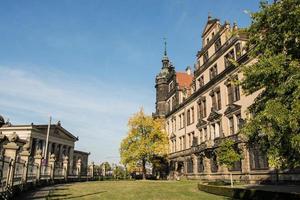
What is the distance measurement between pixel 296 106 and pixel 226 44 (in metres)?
27.4

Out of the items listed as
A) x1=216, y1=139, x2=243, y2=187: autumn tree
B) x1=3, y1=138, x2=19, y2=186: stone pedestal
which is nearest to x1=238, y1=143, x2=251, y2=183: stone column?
x1=216, y1=139, x2=243, y2=187: autumn tree

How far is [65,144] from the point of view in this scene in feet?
263

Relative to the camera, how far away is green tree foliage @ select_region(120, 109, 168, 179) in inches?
2010

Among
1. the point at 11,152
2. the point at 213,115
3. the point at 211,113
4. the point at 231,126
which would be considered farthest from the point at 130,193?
the point at 211,113

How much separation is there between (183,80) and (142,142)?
15462 mm

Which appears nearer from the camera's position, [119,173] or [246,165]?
[246,165]

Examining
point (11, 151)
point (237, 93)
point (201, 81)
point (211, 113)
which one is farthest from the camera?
point (201, 81)

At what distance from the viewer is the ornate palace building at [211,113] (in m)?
31.5

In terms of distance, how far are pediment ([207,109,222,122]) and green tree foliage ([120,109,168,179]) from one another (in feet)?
50.7

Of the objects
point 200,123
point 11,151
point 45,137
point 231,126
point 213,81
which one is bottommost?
point 11,151

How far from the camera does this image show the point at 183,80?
58062mm

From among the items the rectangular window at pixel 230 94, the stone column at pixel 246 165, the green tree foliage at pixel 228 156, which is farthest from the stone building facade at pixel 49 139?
the green tree foliage at pixel 228 156

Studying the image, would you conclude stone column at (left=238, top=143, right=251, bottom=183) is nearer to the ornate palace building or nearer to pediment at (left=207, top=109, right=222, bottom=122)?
the ornate palace building

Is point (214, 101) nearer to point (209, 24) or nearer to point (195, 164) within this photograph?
point (195, 164)
